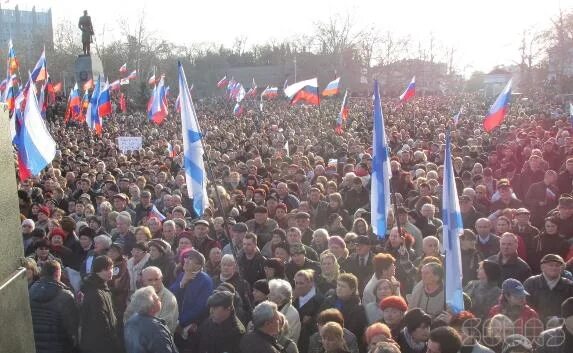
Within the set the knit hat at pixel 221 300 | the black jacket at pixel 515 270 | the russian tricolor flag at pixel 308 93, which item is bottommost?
the black jacket at pixel 515 270

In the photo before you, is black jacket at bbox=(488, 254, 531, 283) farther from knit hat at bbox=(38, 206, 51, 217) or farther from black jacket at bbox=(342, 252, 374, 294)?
knit hat at bbox=(38, 206, 51, 217)

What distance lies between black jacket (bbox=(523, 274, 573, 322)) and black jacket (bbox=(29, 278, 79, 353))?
362cm

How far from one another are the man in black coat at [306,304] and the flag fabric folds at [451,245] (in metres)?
1.08

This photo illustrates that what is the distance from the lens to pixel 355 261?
6.37 m

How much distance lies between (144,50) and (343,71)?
2418 cm

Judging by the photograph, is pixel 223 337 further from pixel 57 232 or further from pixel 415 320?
pixel 57 232

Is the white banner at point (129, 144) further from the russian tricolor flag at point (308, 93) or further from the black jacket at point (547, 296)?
the black jacket at point (547, 296)

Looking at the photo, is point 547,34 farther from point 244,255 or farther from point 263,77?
point 244,255

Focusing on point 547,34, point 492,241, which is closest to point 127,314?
point 492,241

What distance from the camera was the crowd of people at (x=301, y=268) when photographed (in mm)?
4316

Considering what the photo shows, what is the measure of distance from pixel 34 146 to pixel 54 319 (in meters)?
3.77

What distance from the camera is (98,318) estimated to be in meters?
4.85

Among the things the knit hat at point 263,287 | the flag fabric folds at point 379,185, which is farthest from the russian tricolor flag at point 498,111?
the knit hat at point 263,287

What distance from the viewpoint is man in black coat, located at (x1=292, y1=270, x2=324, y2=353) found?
527 centimetres
